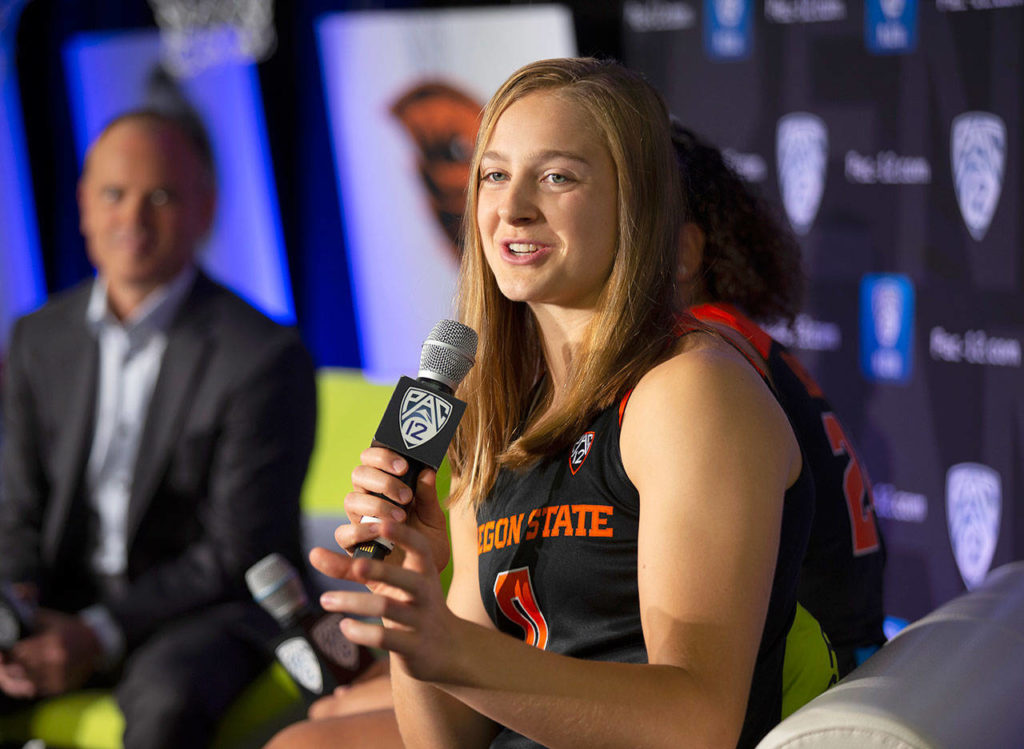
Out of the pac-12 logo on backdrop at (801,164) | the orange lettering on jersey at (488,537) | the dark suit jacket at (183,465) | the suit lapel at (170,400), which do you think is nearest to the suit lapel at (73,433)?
the dark suit jacket at (183,465)

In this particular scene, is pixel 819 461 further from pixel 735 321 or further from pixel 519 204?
pixel 519 204

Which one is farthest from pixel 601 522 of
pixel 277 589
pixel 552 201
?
pixel 277 589

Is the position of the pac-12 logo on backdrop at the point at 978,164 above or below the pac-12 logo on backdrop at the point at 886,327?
above

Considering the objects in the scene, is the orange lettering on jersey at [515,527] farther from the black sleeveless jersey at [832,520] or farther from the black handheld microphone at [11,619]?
the black handheld microphone at [11,619]

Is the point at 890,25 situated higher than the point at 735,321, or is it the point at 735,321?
the point at 890,25

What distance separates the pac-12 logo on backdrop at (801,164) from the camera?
3582mm

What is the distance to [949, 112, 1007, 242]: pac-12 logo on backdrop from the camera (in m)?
3.25

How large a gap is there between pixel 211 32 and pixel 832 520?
4316 millimetres

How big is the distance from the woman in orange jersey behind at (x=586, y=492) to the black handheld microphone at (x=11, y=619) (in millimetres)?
1353

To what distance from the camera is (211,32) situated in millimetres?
5156

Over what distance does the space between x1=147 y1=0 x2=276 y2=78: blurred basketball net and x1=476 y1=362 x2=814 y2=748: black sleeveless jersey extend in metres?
4.09

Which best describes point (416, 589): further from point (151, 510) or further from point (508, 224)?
point (151, 510)

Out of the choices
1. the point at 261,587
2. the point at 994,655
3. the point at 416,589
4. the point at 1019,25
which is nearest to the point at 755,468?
the point at 416,589

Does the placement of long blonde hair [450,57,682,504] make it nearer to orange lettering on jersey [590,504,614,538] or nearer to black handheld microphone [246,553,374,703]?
orange lettering on jersey [590,504,614,538]
